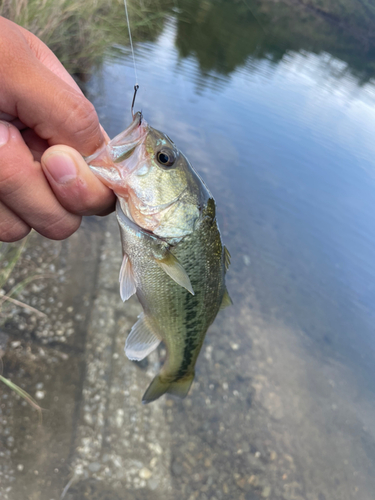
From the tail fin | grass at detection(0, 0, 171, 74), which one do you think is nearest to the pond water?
the tail fin

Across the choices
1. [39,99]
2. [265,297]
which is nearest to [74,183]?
[39,99]

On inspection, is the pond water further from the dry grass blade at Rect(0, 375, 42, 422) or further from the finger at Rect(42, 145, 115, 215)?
the finger at Rect(42, 145, 115, 215)

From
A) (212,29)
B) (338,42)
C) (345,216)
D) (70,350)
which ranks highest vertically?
(70,350)

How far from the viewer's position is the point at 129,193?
1757 millimetres

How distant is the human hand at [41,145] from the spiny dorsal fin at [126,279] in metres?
0.36

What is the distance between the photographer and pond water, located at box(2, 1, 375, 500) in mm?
3467

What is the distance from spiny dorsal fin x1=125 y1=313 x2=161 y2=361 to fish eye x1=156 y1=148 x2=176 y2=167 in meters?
1.01

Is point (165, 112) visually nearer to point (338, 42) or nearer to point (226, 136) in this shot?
point (226, 136)

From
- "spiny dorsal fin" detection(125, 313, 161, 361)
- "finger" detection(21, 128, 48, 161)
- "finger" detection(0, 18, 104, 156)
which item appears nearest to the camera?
"finger" detection(0, 18, 104, 156)

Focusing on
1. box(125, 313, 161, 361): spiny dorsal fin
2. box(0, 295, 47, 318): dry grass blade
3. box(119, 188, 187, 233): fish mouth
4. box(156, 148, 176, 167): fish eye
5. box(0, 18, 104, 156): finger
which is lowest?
box(0, 295, 47, 318): dry grass blade

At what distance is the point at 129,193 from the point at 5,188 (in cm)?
58

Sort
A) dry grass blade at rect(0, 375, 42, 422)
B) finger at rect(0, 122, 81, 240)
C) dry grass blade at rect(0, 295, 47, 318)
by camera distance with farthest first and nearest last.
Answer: dry grass blade at rect(0, 295, 47, 318) < dry grass blade at rect(0, 375, 42, 422) < finger at rect(0, 122, 81, 240)

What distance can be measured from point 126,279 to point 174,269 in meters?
0.34

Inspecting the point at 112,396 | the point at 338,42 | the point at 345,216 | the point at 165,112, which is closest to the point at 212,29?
the point at 165,112
